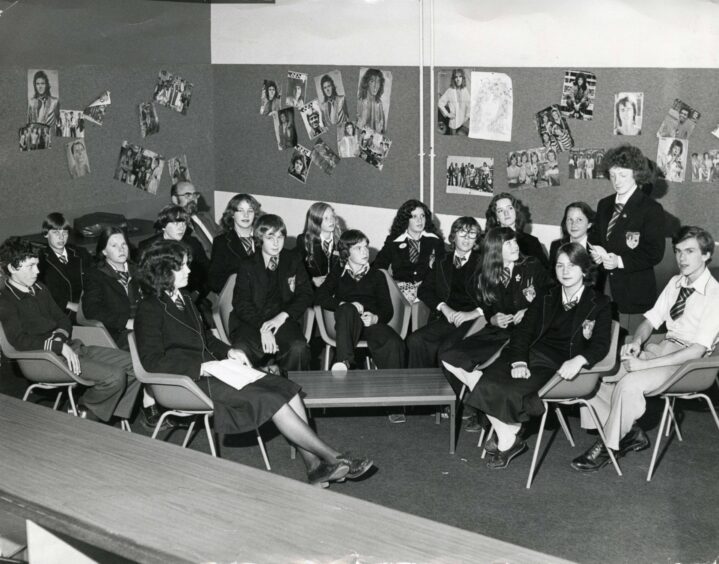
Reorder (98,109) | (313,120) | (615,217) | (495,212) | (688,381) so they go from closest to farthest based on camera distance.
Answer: (688,381) < (615,217) < (495,212) < (98,109) < (313,120)

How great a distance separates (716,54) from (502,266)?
77.9 inches

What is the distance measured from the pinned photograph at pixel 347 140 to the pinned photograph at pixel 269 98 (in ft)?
2.20

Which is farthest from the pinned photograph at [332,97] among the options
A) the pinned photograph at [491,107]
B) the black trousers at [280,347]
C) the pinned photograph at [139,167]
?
the black trousers at [280,347]

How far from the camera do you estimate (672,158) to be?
6043mm

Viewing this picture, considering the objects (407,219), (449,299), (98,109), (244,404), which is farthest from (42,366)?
(98,109)

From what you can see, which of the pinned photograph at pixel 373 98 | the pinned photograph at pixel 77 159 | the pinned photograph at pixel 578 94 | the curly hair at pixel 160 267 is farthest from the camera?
the pinned photograph at pixel 373 98

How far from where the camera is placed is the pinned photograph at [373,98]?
727cm

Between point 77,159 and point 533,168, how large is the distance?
334cm

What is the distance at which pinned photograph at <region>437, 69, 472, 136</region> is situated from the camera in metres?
6.86

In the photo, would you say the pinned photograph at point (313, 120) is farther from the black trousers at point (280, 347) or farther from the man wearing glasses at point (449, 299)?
the black trousers at point (280, 347)

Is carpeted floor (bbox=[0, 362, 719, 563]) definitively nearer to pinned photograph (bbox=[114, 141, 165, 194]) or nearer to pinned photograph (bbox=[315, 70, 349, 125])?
pinned photograph (bbox=[114, 141, 165, 194])

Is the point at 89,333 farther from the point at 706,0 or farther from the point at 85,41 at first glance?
the point at 706,0

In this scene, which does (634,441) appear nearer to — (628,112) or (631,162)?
(631,162)

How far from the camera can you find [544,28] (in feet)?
20.9
